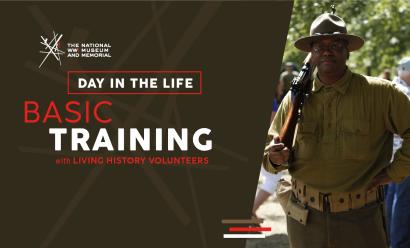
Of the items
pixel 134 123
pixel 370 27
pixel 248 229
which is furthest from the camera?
pixel 370 27

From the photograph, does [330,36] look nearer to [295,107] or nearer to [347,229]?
[295,107]

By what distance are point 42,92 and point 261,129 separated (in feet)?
6.12

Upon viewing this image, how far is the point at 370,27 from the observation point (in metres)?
10.9

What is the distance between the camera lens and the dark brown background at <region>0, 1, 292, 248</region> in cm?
605

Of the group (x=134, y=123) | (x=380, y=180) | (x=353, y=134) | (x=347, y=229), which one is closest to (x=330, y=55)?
(x=353, y=134)

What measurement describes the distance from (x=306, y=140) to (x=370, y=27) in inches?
287

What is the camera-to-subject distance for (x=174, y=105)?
6113 millimetres

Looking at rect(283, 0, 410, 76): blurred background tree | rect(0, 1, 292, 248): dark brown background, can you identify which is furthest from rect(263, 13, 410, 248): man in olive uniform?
rect(0, 1, 292, 248): dark brown background

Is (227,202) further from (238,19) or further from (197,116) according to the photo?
(238,19)

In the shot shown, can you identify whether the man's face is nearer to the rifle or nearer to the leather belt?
the rifle

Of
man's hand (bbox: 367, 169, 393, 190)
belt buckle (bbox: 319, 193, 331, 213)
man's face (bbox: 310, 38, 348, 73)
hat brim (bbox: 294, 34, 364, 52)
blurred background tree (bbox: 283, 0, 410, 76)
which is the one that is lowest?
belt buckle (bbox: 319, 193, 331, 213)

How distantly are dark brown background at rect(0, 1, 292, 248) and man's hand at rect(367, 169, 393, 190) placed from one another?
87.2 inches

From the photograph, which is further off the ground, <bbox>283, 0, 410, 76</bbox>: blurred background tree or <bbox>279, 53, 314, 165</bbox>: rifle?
<bbox>283, 0, 410, 76</bbox>: blurred background tree

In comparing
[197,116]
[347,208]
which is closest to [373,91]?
[347,208]
